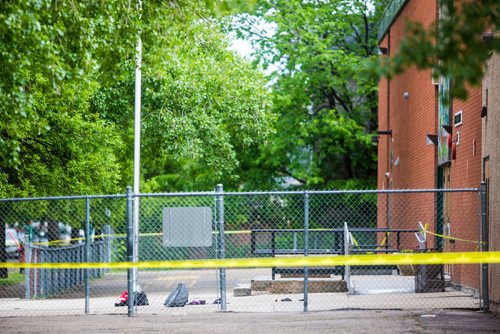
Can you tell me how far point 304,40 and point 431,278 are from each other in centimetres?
2445

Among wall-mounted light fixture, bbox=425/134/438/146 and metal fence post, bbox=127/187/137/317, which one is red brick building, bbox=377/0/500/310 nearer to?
wall-mounted light fixture, bbox=425/134/438/146

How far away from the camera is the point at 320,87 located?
43938mm

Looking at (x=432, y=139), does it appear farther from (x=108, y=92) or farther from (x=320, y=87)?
(x=320, y=87)

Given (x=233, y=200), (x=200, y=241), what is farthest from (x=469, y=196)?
(x=233, y=200)

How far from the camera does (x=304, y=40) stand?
139 ft

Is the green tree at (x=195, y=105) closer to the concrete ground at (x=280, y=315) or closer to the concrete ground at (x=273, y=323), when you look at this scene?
the concrete ground at (x=280, y=315)

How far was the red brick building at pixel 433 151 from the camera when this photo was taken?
1786 centimetres

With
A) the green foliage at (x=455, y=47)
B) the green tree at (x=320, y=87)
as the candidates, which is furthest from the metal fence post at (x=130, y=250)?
the green tree at (x=320, y=87)

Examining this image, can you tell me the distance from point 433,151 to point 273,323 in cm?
908

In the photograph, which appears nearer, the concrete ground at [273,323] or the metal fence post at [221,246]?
the concrete ground at [273,323]

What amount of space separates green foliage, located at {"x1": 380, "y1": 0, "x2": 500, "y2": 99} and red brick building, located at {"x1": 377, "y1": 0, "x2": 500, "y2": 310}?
6.16m

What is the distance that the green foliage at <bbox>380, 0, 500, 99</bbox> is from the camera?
574 cm

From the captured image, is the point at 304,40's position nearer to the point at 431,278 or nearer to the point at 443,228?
the point at 443,228

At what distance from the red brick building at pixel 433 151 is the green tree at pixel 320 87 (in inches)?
318
